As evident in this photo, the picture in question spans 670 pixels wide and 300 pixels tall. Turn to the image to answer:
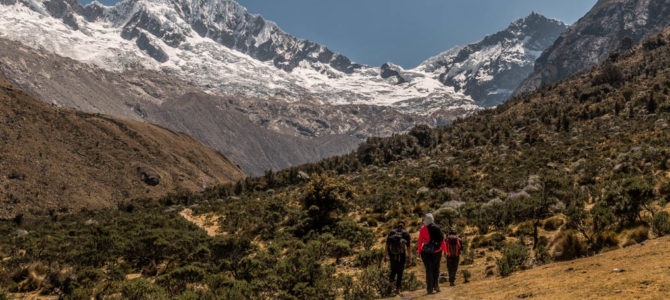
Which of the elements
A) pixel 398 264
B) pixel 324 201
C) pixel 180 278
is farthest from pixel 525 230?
pixel 180 278

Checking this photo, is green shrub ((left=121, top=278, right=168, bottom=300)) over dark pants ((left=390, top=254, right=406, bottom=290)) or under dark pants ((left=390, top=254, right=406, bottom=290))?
under

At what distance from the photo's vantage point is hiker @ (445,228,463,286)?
11.3m

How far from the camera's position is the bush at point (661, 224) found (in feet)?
35.1

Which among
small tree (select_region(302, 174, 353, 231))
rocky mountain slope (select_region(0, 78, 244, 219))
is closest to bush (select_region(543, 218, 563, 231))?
small tree (select_region(302, 174, 353, 231))

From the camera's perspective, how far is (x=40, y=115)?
9538 cm

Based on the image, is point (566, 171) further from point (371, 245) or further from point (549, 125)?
point (549, 125)

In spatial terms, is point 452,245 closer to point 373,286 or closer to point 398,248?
point 398,248

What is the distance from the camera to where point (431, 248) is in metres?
10.6

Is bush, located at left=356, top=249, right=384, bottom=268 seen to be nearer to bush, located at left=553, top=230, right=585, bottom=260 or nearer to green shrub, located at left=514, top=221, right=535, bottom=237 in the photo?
green shrub, located at left=514, top=221, right=535, bottom=237

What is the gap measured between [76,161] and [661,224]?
104190 mm

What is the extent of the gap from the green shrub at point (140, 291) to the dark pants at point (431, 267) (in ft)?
28.4

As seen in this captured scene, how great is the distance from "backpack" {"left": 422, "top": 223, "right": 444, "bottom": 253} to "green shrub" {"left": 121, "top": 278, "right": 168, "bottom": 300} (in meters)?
8.81

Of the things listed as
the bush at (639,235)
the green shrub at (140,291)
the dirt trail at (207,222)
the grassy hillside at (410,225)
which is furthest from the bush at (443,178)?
the green shrub at (140,291)

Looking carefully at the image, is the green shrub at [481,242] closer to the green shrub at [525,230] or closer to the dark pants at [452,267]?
the green shrub at [525,230]
